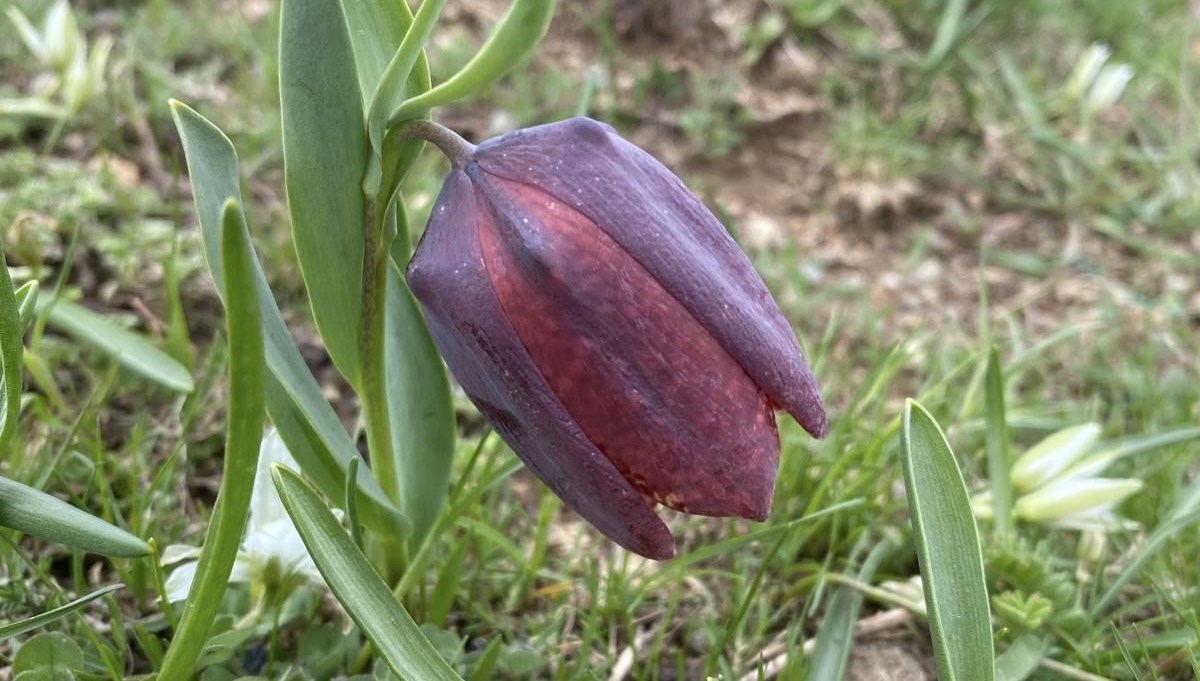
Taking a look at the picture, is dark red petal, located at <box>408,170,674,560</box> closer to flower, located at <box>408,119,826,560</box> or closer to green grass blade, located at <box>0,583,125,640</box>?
flower, located at <box>408,119,826,560</box>

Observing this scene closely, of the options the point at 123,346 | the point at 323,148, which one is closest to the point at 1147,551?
the point at 323,148

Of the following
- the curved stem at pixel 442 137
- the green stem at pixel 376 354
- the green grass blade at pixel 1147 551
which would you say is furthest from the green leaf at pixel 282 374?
the green grass blade at pixel 1147 551

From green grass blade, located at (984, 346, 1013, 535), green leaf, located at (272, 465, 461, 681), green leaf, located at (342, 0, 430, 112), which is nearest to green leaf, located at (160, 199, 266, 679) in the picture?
green leaf, located at (272, 465, 461, 681)

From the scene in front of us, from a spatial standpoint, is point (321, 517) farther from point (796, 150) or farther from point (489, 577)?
point (796, 150)

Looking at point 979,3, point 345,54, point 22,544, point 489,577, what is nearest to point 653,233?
point 345,54

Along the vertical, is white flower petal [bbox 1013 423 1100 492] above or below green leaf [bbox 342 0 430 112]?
below

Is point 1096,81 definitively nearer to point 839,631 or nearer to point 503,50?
point 839,631

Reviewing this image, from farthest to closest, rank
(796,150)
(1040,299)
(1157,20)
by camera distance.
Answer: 1. (1157,20)
2. (796,150)
3. (1040,299)
